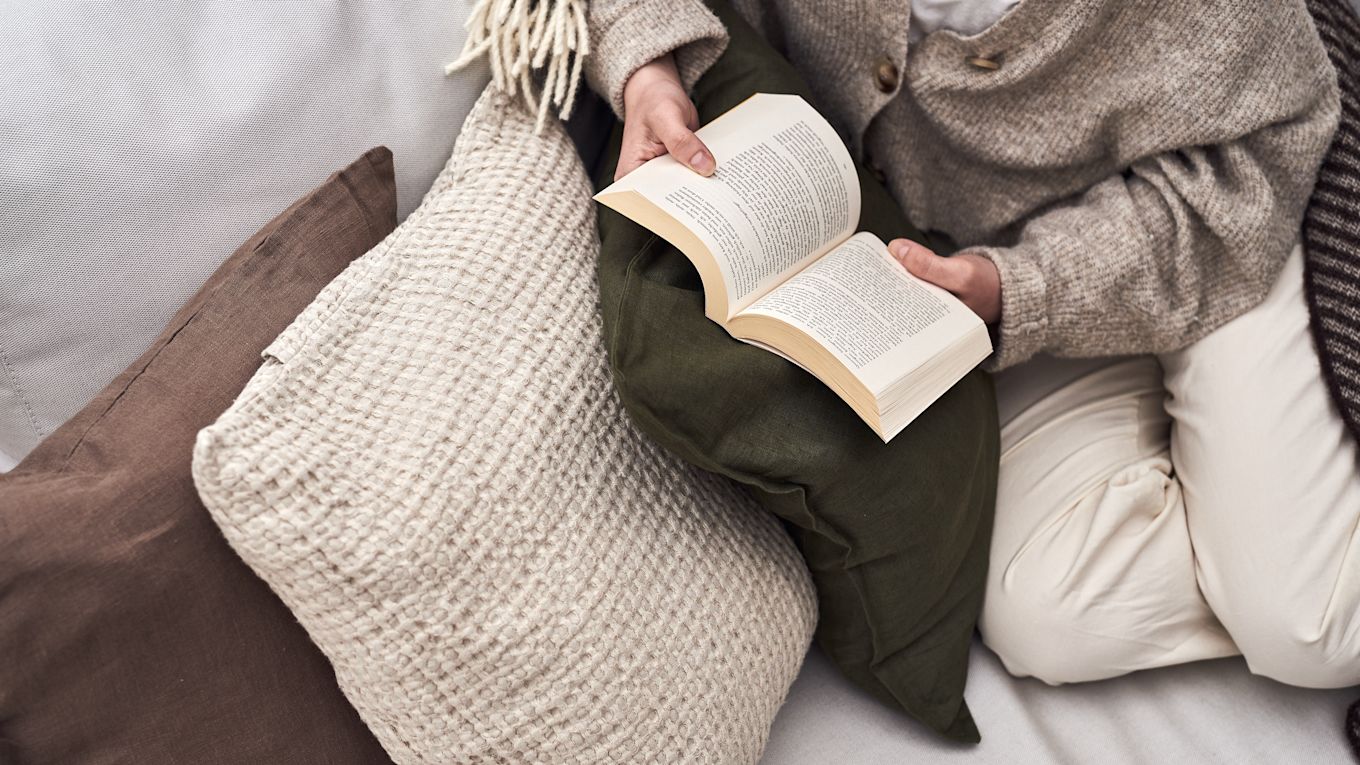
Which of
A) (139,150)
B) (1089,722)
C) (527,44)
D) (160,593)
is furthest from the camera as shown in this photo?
(1089,722)

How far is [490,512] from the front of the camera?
57 centimetres

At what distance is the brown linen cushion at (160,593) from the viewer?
495 mm

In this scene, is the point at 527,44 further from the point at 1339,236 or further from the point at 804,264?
the point at 1339,236

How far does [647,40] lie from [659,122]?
0.09 m

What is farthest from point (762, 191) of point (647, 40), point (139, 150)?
point (139, 150)

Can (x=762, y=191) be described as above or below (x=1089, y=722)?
above

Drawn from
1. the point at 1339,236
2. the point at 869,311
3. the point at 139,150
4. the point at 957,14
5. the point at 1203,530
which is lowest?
the point at 1203,530

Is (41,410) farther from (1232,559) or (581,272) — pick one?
(1232,559)

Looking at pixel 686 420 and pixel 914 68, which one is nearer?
pixel 686 420

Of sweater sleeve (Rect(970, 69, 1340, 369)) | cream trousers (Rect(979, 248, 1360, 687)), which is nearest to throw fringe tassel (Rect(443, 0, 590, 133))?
sweater sleeve (Rect(970, 69, 1340, 369))

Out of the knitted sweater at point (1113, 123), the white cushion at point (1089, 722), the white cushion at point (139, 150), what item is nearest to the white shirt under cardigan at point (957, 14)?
the knitted sweater at point (1113, 123)

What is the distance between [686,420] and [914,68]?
41 cm

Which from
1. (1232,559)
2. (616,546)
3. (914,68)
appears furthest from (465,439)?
(1232,559)

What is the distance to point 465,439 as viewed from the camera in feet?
1.88
